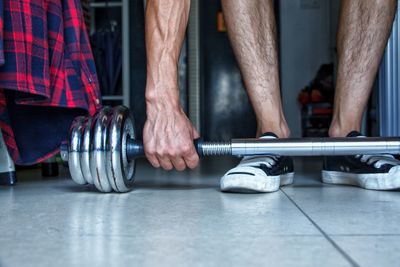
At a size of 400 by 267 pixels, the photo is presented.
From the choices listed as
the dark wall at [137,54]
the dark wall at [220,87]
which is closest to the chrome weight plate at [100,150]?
the dark wall at [137,54]

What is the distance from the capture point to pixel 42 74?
123 centimetres

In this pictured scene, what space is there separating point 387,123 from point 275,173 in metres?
0.68

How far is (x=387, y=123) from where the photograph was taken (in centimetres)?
171

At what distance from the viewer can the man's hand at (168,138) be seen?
1098 mm

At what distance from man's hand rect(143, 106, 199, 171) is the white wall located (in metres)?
3.67

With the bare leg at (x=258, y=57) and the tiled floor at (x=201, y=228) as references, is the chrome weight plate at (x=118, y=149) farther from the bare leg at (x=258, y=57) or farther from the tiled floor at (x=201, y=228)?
the bare leg at (x=258, y=57)

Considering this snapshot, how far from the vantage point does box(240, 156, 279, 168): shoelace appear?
1.22 meters

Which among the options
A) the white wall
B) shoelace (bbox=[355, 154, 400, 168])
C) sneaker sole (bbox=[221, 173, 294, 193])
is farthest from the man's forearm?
the white wall

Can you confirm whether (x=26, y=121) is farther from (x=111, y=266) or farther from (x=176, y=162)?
(x=111, y=266)

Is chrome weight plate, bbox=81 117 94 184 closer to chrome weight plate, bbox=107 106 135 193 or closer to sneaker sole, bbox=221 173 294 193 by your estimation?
chrome weight plate, bbox=107 106 135 193

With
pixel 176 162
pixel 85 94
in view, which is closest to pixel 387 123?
pixel 176 162

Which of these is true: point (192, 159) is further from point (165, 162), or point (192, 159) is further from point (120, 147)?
point (120, 147)

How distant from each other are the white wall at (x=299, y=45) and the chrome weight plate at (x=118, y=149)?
12.0 ft

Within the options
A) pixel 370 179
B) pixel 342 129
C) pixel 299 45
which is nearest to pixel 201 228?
pixel 370 179
